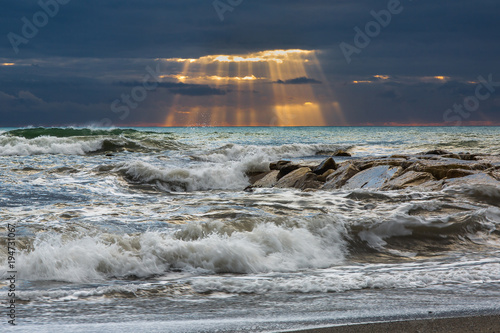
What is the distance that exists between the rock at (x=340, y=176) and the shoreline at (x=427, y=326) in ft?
24.4

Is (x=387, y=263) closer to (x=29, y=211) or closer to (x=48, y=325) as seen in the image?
(x=48, y=325)

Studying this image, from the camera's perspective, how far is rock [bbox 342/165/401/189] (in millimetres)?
10463

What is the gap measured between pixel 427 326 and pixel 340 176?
26.4 ft

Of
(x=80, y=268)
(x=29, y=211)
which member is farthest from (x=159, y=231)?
(x=29, y=211)

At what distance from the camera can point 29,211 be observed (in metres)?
7.95

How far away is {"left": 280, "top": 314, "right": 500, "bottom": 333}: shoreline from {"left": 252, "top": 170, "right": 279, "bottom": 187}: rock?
8.99 metres

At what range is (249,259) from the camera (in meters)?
5.35

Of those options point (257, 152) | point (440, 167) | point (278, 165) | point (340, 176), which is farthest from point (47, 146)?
point (440, 167)

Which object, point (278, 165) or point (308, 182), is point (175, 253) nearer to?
point (308, 182)

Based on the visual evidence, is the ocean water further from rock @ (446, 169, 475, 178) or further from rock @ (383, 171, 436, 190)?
rock @ (446, 169, 475, 178)

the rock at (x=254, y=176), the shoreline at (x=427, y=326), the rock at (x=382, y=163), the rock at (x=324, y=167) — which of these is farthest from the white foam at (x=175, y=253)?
the rock at (x=254, y=176)

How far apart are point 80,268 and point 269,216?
3.29m

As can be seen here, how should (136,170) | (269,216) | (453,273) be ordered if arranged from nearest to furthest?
(453,273)
(269,216)
(136,170)

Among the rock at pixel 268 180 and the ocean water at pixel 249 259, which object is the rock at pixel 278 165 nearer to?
the rock at pixel 268 180
